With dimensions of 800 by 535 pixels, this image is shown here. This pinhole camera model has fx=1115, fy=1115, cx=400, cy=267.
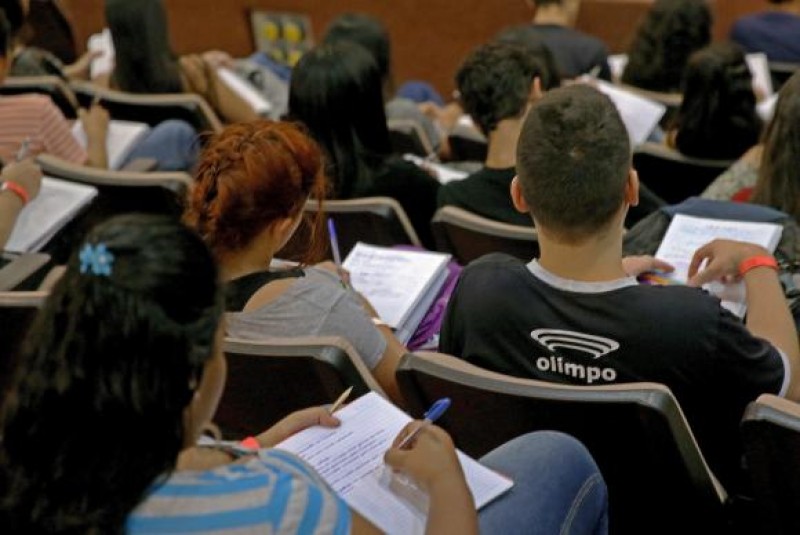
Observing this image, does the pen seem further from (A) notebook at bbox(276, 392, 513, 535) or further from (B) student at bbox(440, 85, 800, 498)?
(B) student at bbox(440, 85, 800, 498)

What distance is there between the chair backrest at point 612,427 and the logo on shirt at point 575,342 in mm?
134

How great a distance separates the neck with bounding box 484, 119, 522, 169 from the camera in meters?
2.87

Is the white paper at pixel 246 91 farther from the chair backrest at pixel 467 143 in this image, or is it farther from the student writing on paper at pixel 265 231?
the student writing on paper at pixel 265 231

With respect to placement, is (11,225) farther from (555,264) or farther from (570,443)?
(570,443)

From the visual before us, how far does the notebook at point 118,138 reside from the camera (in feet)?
11.9

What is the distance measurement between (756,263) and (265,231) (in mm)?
893

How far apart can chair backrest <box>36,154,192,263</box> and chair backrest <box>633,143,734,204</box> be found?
4.31 ft

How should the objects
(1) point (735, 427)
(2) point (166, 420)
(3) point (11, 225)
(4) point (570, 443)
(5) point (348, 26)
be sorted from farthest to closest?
(5) point (348, 26), (3) point (11, 225), (1) point (735, 427), (4) point (570, 443), (2) point (166, 420)

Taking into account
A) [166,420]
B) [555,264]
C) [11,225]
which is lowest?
[11,225]

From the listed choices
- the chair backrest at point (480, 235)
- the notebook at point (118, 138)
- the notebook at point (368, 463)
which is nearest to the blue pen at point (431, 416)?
the notebook at point (368, 463)

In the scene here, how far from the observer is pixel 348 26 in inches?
160

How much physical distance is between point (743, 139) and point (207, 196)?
70.2 inches

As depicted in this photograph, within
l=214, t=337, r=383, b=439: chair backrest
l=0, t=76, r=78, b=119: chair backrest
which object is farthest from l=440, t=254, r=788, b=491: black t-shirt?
l=0, t=76, r=78, b=119: chair backrest

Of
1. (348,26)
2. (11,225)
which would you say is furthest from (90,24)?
(11,225)
